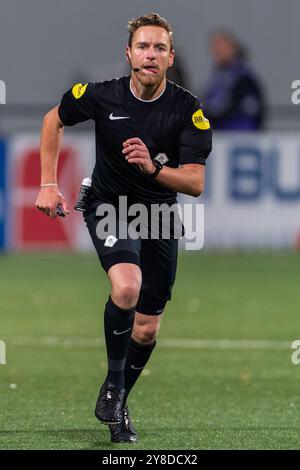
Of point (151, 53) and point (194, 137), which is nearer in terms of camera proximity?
point (151, 53)

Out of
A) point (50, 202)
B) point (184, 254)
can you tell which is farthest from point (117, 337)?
point (184, 254)

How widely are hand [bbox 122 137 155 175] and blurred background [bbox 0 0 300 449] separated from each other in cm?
146

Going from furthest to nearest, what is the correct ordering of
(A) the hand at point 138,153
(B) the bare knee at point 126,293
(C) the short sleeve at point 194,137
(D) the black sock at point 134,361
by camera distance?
(D) the black sock at point 134,361 → (C) the short sleeve at point 194,137 → (B) the bare knee at point 126,293 → (A) the hand at point 138,153

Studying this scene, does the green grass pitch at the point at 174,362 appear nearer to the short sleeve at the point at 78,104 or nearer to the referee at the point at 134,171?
the referee at the point at 134,171

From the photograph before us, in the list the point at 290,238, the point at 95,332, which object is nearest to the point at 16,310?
the point at 95,332

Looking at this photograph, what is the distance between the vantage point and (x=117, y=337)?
7789mm

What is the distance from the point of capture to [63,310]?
1405 centimetres

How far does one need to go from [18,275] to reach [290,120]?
7203mm

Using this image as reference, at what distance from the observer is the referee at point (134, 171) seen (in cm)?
775

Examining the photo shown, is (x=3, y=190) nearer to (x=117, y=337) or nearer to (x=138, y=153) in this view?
(x=117, y=337)

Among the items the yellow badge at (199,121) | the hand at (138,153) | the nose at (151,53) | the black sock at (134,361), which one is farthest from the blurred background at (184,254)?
the nose at (151,53)

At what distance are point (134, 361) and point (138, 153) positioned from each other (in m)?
1.42

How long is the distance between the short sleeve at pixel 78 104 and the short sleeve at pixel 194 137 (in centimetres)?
55
